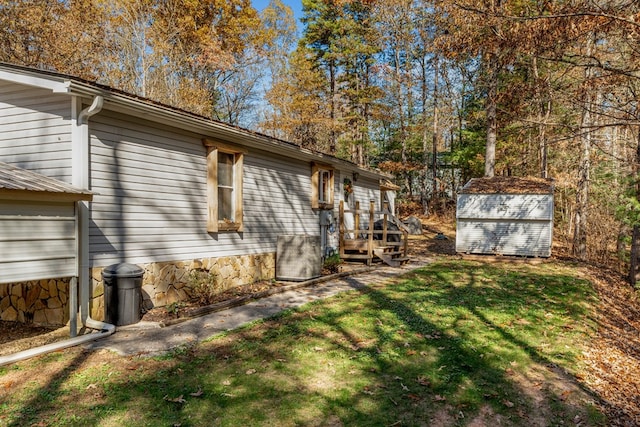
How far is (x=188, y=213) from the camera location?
7.49m

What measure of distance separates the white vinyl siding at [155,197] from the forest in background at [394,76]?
5.58 meters

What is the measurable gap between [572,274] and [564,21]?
7731mm

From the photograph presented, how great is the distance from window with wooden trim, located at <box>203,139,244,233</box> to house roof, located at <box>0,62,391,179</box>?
0.93ft

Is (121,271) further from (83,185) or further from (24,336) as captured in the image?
(24,336)

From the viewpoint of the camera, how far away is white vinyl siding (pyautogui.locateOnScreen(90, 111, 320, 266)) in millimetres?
6008

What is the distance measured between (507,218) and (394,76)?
14.5m

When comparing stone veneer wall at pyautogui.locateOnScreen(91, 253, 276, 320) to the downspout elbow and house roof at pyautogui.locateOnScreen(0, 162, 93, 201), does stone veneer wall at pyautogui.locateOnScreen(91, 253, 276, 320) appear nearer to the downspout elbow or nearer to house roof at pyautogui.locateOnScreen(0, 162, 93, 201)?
house roof at pyautogui.locateOnScreen(0, 162, 93, 201)

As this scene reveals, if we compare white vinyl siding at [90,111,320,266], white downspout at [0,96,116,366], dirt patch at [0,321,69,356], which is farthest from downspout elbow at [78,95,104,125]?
dirt patch at [0,321,69,356]

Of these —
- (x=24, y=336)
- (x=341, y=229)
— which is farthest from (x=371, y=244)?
(x=24, y=336)

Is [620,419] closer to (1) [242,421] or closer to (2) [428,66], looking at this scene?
(1) [242,421]

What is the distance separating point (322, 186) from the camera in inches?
497

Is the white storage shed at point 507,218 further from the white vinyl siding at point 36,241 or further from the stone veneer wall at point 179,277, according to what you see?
the white vinyl siding at point 36,241

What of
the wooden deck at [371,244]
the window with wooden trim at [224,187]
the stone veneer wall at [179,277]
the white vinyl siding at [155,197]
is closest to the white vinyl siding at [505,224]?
the wooden deck at [371,244]

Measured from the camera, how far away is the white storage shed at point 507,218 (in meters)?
14.1
